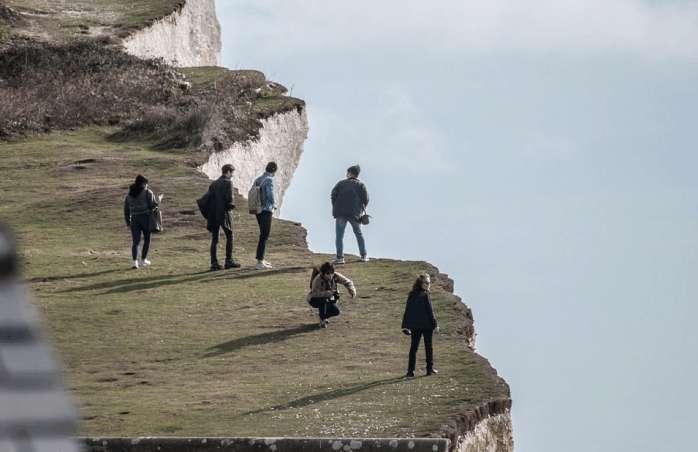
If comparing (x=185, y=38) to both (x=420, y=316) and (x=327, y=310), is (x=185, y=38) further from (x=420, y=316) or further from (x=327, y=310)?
(x=420, y=316)

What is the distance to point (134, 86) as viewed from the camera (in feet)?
172

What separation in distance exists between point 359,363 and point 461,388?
238 cm

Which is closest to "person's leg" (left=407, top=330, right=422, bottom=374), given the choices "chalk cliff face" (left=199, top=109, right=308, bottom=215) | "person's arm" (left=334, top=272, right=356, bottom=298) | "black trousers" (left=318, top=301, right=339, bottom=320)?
"black trousers" (left=318, top=301, right=339, bottom=320)

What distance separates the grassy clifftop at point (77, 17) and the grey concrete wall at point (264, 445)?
142 ft

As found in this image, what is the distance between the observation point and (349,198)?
30.0 meters

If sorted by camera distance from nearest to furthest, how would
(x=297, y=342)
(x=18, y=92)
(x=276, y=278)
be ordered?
(x=297, y=342)
(x=276, y=278)
(x=18, y=92)

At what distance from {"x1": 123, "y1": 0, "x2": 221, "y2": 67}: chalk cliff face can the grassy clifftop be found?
0.48 metres

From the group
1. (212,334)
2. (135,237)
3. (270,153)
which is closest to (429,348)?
(212,334)

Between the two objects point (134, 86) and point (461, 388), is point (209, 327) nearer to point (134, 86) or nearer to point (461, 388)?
point (461, 388)

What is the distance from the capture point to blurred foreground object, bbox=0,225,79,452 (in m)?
1.25

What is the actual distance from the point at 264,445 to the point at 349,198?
14955mm

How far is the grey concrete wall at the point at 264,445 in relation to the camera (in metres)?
15.3

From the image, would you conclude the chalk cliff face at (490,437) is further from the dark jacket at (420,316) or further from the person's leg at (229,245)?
the person's leg at (229,245)

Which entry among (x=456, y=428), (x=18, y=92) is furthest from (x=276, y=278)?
(x=18, y=92)
